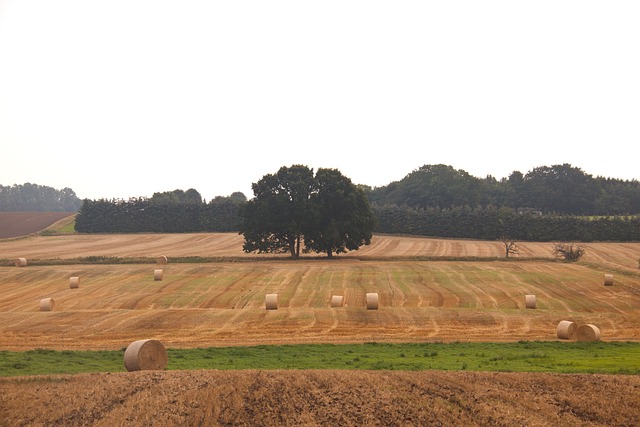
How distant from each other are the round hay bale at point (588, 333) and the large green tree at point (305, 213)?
39.7 metres

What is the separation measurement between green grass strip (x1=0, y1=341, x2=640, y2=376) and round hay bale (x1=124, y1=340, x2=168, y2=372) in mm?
785

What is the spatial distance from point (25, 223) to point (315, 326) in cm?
9889

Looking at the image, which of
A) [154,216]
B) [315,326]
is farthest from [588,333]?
[154,216]

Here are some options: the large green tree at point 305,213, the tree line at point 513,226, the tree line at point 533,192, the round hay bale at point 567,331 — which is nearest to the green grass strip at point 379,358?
the round hay bale at point 567,331

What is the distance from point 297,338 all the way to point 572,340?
12809 mm

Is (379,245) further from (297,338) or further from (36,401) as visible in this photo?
(36,401)

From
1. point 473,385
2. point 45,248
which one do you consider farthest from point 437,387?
point 45,248

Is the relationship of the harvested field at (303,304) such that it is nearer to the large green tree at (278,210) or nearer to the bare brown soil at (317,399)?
the large green tree at (278,210)

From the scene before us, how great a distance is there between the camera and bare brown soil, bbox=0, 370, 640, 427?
17562mm

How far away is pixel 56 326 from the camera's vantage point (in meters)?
34.1

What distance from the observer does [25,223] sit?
4624 inches

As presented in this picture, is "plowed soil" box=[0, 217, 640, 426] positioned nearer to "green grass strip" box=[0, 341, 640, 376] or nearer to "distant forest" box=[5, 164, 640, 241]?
"green grass strip" box=[0, 341, 640, 376]

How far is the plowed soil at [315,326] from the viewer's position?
18.0 metres

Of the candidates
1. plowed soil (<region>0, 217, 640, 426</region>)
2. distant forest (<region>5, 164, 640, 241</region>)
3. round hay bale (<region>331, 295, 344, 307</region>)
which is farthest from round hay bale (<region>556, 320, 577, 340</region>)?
distant forest (<region>5, 164, 640, 241</region>)
